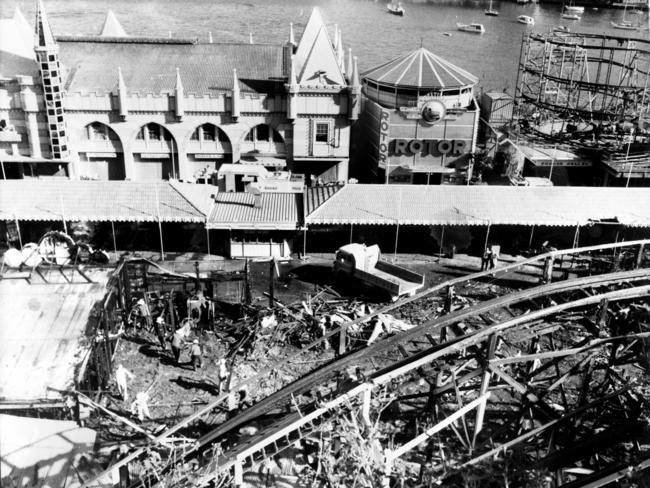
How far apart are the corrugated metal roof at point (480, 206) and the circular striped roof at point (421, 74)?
11.6 metres

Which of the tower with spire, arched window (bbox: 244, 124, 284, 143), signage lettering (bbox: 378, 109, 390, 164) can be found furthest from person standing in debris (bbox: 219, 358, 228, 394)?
the tower with spire

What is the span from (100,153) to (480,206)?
27.9m

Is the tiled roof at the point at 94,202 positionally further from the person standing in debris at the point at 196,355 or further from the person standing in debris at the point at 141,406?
the person standing in debris at the point at 141,406

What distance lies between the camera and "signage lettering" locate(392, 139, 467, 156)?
170 ft

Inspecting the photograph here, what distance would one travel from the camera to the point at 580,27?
150 metres

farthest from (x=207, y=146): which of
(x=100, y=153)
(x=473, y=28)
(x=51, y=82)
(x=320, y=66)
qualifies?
(x=473, y=28)

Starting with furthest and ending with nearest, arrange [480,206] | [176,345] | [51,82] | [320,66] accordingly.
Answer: [320,66], [51,82], [480,206], [176,345]

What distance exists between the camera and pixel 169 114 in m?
50.6

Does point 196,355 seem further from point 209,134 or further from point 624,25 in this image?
point 624,25

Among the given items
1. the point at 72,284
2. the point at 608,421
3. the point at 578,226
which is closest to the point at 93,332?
the point at 72,284

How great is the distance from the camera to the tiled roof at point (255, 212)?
40250mm

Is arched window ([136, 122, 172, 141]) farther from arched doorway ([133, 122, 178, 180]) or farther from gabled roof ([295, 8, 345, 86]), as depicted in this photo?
gabled roof ([295, 8, 345, 86])

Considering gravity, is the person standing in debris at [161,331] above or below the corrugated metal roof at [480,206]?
below

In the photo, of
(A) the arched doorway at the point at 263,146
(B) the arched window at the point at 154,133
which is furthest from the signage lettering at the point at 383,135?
(B) the arched window at the point at 154,133
